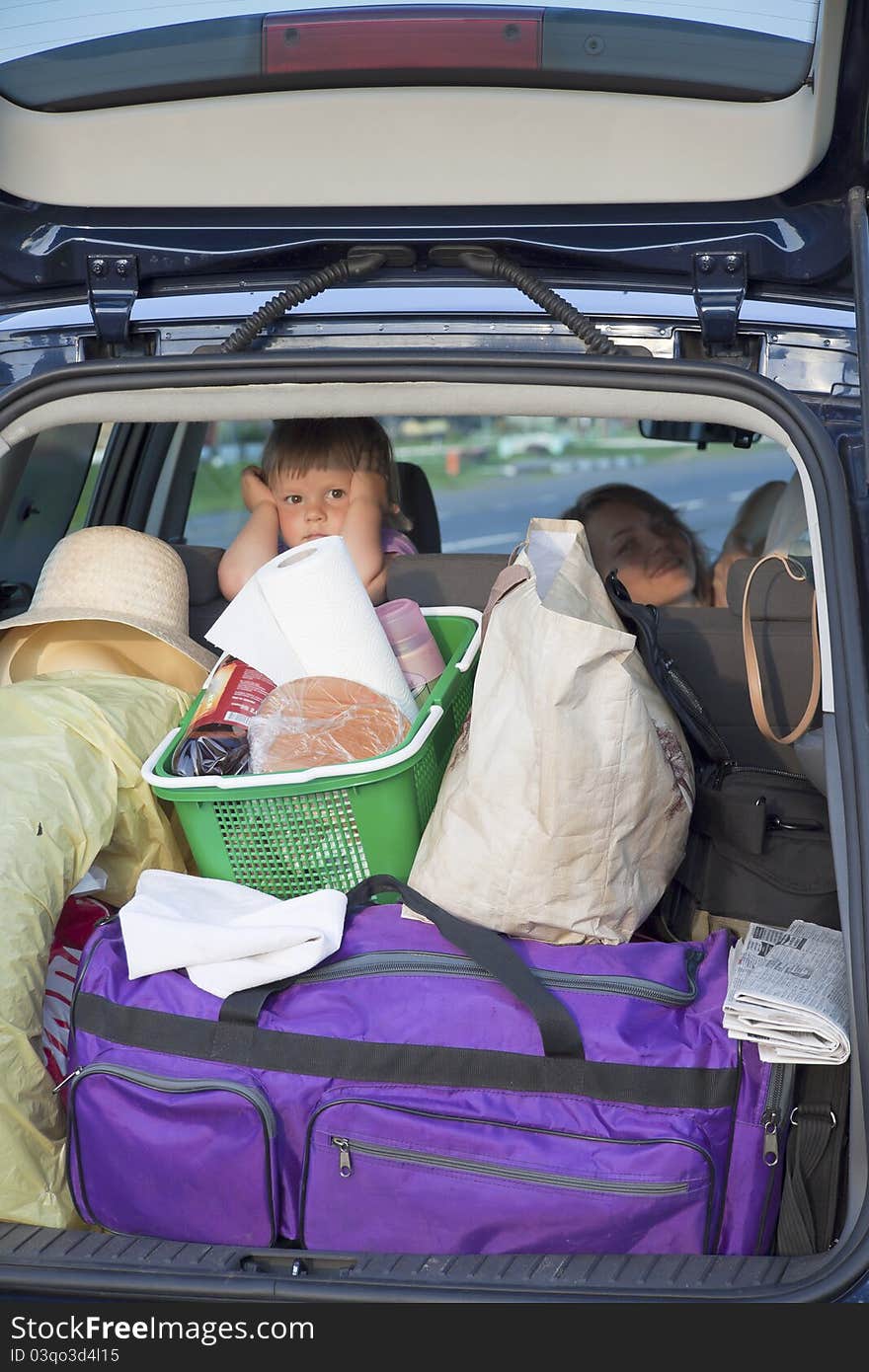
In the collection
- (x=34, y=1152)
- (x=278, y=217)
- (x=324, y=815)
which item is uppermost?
(x=278, y=217)

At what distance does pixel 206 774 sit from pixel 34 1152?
A: 54 centimetres

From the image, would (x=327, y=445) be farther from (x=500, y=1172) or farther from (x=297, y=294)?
(x=500, y=1172)

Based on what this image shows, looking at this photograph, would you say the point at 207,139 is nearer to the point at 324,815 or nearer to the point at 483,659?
the point at 483,659

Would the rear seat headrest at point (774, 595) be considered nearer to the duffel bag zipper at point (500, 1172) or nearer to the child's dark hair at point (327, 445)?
the child's dark hair at point (327, 445)

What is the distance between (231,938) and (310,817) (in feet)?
0.84

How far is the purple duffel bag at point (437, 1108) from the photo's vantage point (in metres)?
1.41

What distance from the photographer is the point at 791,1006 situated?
140 cm

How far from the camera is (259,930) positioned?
1.58 m

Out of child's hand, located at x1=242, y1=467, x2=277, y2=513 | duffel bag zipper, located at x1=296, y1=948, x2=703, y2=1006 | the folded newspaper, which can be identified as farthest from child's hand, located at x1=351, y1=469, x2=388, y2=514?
the folded newspaper

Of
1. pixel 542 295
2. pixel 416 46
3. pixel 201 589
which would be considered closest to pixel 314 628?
pixel 542 295

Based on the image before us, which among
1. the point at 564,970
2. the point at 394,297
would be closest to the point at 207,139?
the point at 394,297

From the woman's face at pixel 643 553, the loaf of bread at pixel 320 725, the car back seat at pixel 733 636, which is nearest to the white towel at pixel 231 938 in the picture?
the loaf of bread at pixel 320 725

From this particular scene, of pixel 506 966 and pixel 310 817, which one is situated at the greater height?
pixel 310 817

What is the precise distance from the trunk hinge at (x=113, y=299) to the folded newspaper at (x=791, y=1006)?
3.86ft
